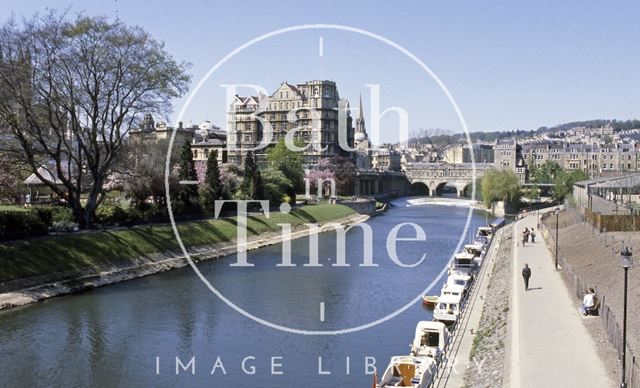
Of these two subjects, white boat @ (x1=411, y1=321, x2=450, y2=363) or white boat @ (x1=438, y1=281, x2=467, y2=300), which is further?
white boat @ (x1=438, y1=281, x2=467, y2=300)

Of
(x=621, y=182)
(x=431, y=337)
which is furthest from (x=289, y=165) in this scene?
(x=431, y=337)

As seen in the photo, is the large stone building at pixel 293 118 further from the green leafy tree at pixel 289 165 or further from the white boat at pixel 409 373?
the white boat at pixel 409 373

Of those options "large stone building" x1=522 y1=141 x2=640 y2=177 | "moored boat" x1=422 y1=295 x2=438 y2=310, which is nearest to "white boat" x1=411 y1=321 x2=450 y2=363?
"moored boat" x1=422 y1=295 x2=438 y2=310

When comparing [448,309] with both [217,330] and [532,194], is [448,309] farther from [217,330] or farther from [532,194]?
[532,194]

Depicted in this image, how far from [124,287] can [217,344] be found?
13152mm

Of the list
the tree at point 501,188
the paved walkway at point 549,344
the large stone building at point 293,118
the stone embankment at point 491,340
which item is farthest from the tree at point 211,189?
the tree at point 501,188

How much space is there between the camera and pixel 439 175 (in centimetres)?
15862

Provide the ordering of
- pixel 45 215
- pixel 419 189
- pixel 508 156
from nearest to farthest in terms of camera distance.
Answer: pixel 45 215
pixel 419 189
pixel 508 156

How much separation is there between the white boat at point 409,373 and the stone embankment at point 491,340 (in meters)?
1.12

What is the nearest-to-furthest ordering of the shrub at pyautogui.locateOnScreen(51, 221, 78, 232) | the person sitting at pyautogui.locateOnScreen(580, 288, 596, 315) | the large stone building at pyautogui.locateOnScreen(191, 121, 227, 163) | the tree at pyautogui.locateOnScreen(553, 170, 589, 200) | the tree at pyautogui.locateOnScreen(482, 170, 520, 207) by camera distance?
the person sitting at pyautogui.locateOnScreen(580, 288, 596, 315) < the shrub at pyautogui.locateOnScreen(51, 221, 78, 232) < the tree at pyautogui.locateOnScreen(482, 170, 520, 207) < the tree at pyautogui.locateOnScreen(553, 170, 589, 200) < the large stone building at pyautogui.locateOnScreen(191, 121, 227, 163)

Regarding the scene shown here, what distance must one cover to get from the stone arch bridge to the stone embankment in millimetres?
120098

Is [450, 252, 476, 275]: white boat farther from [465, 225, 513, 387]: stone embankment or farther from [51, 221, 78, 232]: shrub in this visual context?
[51, 221, 78, 232]: shrub

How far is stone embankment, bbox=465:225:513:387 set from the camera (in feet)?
61.8

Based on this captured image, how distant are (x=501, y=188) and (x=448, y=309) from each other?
249 feet
